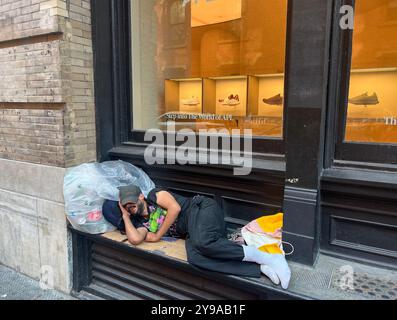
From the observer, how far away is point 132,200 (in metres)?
2.95

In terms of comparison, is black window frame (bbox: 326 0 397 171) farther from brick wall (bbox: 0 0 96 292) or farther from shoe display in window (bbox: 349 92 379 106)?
brick wall (bbox: 0 0 96 292)

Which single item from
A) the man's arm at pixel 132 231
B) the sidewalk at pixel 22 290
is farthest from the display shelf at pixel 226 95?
the sidewalk at pixel 22 290

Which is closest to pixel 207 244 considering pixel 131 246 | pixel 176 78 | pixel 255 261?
pixel 255 261

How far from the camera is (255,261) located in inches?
96.3

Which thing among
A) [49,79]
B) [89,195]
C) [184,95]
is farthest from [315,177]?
[49,79]

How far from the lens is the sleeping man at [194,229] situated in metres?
2.44

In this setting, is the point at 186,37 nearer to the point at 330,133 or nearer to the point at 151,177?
the point at 151,177

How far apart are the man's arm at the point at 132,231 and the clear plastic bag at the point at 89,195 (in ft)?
0.94

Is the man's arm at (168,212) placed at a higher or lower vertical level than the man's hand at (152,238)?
higher

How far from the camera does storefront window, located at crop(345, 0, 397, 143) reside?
2748 millimetres

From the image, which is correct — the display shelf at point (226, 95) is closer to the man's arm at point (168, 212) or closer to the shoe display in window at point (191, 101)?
the shoe display in window at point (191, 101)

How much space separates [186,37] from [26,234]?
364 centimetres

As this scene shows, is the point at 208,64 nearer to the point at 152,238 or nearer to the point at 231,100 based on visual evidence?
the point at 231,100

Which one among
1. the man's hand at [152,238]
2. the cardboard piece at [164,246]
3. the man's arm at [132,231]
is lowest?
the cardboard piece at [164,246]
